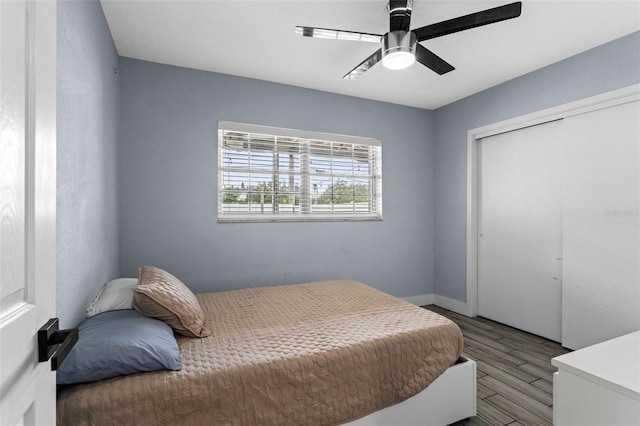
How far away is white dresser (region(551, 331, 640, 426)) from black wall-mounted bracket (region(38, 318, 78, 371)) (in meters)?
1.64

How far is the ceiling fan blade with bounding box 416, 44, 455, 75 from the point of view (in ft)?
7.25

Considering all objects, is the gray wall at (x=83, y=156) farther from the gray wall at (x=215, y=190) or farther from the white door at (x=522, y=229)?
the white door at (x=522, y=229)

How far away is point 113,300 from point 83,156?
835mm

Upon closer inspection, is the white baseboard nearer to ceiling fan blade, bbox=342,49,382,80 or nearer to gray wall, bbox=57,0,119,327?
ceiling fan blade, bbox=342,49,382,80

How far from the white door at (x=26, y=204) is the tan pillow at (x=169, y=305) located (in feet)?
3.36

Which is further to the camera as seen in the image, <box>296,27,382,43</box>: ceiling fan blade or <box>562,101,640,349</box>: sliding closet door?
<box>562,101,640,349</box>: sliding closet door

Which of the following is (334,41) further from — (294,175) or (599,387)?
(599,387)

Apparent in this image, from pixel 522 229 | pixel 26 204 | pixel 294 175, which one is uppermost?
pixel 294 175

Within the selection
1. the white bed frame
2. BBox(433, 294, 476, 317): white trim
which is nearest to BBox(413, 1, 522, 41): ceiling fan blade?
the white bed frame

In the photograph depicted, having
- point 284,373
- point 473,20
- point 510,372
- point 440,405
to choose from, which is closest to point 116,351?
point 284,373

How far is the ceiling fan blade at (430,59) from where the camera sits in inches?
87.0

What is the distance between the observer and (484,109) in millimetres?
3738

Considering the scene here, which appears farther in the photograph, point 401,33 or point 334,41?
point 334,41

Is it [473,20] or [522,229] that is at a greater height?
[473,20]
